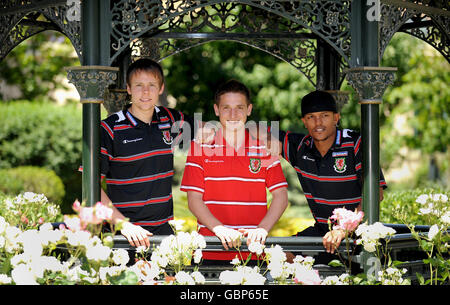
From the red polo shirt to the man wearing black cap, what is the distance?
0.56 m

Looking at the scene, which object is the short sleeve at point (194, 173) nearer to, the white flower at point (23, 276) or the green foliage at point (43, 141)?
the white flower at point (23, 276)

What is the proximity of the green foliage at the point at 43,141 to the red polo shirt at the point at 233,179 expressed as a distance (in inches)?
384

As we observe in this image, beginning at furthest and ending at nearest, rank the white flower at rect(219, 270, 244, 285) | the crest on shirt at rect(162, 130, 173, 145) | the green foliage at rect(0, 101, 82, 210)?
the green foliage at rect(0, 101, 82, 210) → the crest on shirt at rect(162, 130, 173, 145) → the white flower at rect(219, 270, 244, 285)

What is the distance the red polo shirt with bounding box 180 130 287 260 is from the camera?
195 inches

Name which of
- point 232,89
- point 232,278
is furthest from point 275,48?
point 232,278

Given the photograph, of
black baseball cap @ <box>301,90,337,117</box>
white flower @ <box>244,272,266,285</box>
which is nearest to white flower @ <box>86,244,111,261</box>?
white flower @ <box>244,272,266,285</box>

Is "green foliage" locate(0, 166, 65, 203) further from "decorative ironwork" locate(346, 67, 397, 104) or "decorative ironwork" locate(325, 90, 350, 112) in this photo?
"decorative ironwork" locate(346, 67, 397, 104)

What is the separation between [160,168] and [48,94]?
510 inches

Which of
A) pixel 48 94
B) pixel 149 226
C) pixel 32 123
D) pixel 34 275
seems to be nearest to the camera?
pixel 34 275

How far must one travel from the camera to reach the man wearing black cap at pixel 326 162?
211 inches

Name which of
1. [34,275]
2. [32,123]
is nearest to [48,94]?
[32,123]

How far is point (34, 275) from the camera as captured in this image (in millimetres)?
3086

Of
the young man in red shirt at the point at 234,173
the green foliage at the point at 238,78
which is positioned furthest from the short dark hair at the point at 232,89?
the green foliage at the point at 238,78

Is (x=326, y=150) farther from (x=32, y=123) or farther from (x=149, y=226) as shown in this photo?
(x=32, y=123)
